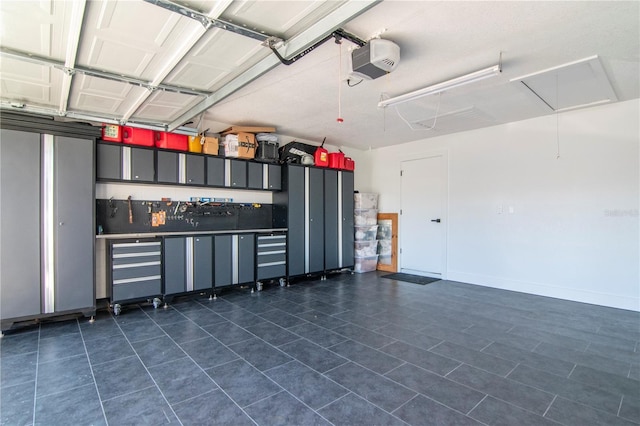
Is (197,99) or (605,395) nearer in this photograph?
(605,395)

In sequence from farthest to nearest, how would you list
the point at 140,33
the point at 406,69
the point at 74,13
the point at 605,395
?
the point at 406,69 → the point at 140,33 → the point at 605,395 → the point at 74,13

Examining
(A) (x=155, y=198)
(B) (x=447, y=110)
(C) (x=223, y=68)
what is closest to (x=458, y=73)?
(B) (x=447, y=110)

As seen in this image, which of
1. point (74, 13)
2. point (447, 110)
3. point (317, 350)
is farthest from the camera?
point (447, 110)

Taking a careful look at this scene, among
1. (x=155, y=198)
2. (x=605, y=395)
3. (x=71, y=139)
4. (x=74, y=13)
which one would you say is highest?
(x=74, y=13)

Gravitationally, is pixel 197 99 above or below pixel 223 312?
above

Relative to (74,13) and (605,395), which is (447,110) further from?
(74,13)

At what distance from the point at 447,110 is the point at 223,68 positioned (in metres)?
3.04

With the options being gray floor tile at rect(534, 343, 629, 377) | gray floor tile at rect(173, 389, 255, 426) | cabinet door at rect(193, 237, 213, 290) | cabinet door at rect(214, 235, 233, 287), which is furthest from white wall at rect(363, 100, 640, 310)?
gray floor tile at rect(173, 389, 255, 426)

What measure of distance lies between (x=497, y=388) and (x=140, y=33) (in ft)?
11.5

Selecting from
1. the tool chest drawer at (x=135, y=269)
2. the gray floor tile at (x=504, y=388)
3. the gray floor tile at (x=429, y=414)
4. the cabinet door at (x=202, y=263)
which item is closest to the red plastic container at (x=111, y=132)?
the tool chest drawer at (x=135, y=269)

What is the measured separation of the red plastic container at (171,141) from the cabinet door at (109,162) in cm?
48

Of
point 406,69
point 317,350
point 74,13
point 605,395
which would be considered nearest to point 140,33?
point 74,13

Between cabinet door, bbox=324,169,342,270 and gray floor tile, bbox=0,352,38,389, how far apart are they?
158 inches

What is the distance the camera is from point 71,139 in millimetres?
3441
